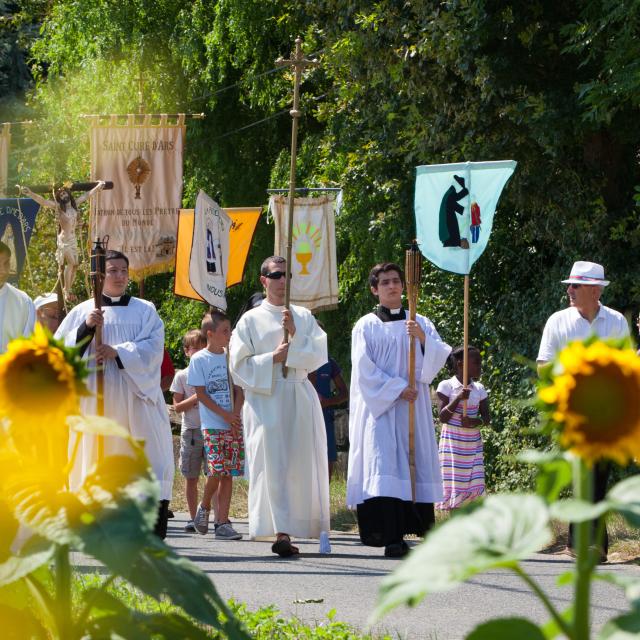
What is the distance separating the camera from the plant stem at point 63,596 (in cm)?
233

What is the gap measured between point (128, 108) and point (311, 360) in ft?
48.0

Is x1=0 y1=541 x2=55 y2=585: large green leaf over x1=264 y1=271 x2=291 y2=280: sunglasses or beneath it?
beneath

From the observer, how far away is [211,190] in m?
24.5

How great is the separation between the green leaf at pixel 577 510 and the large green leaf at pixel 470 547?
0.02 meters

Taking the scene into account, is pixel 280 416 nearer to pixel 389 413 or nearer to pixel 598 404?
pixel 389 413

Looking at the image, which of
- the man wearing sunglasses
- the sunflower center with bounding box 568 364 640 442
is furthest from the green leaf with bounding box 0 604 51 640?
the man wearing sunglasses

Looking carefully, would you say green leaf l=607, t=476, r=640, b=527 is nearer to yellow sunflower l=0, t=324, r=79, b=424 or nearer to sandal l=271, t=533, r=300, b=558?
yellow sunflower l=0, t=324, r=79, b=424

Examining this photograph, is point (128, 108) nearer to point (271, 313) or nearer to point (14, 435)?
point (271, 313)

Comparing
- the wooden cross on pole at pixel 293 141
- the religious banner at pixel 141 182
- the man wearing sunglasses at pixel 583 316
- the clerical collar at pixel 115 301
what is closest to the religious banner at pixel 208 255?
the wooden cross on pole at pixel 293 141

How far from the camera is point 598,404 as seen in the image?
1812 mm

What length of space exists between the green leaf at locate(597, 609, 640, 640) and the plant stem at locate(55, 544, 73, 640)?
912mm

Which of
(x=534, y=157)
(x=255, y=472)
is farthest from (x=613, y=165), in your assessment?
(x=255, y=472)

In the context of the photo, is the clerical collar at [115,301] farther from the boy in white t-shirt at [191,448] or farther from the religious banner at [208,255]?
the religious banner at [208,255]

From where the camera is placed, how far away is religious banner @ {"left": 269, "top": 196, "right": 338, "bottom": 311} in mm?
17844
